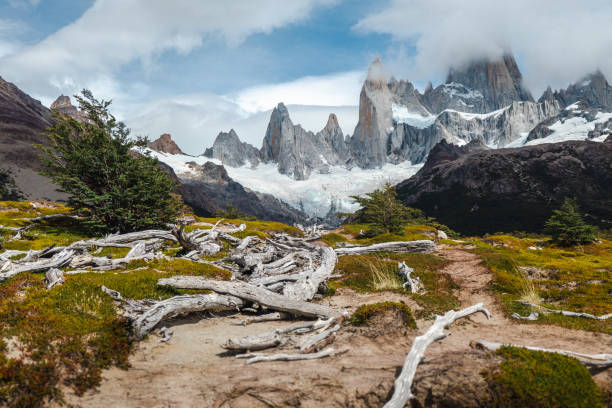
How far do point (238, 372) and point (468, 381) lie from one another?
4602mm

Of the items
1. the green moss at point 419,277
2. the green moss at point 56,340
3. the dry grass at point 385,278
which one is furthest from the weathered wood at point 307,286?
the green moss at point 56,340

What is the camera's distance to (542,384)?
5.05 m

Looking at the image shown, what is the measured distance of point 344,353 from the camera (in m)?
7.45

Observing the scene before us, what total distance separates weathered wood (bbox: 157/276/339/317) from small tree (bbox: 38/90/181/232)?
1716 centimetres

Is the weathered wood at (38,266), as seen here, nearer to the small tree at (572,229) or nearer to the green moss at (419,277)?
the green moss at (419,277)

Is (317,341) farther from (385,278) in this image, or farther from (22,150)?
(22,150)

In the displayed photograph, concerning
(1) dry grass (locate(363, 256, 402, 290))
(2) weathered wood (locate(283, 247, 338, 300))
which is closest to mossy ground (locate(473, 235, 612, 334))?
(1) dry grass (locate(363, 256, 402, 290))

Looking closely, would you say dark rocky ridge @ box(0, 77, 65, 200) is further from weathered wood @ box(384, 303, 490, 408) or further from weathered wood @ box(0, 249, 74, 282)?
weathered wood @ box(384, 303, 490, 408)

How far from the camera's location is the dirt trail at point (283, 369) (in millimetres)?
5594

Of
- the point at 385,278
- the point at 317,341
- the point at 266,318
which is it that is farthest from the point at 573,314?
the point at 266,318

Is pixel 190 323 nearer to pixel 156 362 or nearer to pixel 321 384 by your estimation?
pixel 156 362

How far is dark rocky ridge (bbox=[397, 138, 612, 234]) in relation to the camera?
117125 millimetres

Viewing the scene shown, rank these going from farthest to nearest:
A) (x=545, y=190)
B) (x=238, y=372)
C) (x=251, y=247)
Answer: (x=545, y=190) → (x=251, y=247) → (x=238, y=372)

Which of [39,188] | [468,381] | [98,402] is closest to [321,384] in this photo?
[468,381]
